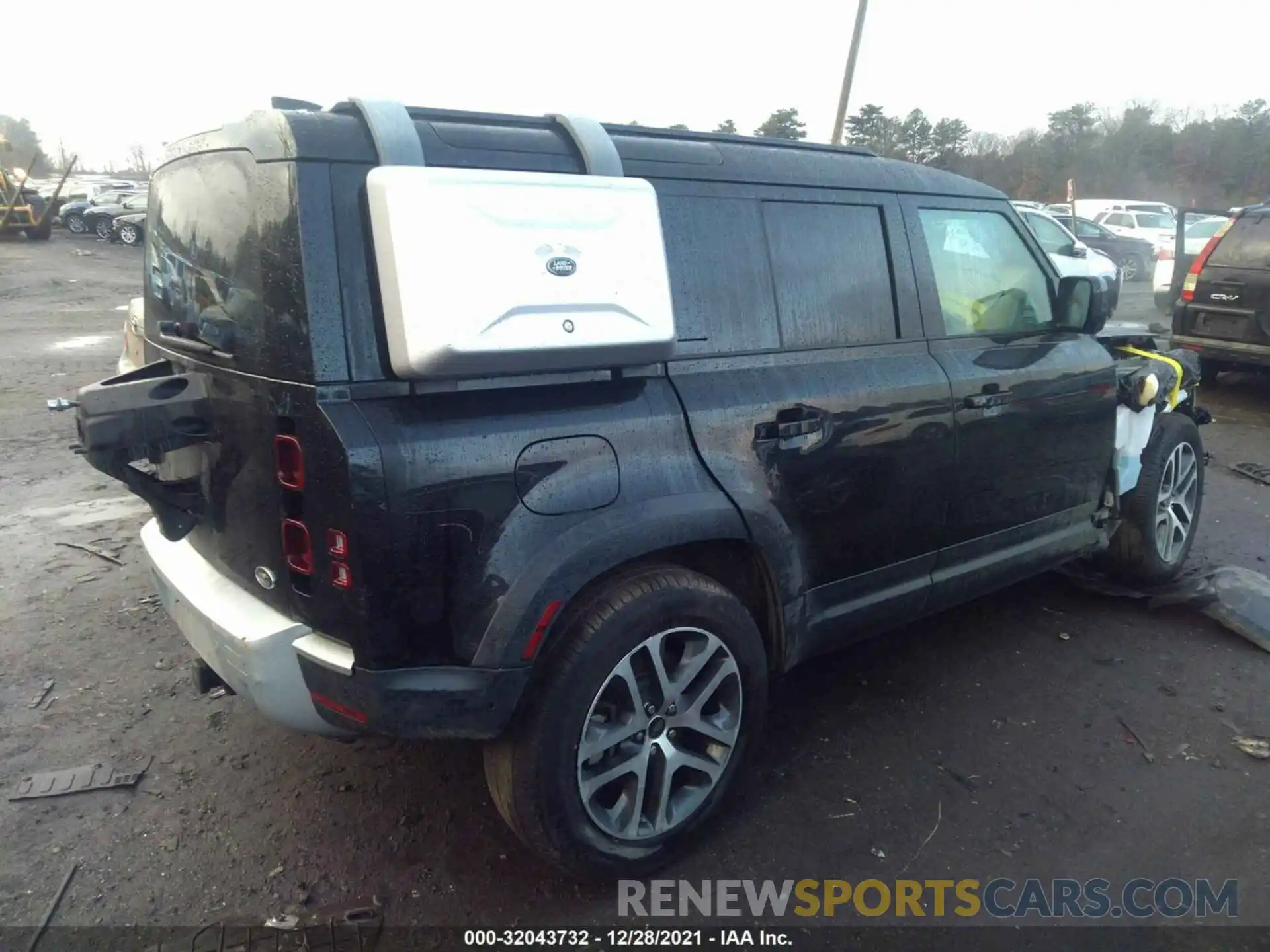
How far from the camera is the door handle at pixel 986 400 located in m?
3.34

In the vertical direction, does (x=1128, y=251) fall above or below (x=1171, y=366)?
above

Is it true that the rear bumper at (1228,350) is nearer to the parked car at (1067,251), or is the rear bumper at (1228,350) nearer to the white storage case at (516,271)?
the parked car at (1067,251)

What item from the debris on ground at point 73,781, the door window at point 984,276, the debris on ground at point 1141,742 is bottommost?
the debris on ground at point 1141,742

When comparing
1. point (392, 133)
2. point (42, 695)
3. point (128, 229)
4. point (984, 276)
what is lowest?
point (42, 695)

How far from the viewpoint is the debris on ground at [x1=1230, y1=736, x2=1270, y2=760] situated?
10.8ft

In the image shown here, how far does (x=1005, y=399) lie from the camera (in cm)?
347

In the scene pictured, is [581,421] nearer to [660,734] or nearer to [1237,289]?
[660,734]

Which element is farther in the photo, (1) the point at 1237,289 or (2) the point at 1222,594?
(1) the point at 1237,289

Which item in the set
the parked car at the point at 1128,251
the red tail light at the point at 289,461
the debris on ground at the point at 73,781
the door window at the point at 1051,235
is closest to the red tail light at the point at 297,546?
the red tail light at the point at 289,461

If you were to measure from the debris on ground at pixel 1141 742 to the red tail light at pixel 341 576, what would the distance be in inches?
115

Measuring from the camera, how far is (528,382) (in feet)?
7.50

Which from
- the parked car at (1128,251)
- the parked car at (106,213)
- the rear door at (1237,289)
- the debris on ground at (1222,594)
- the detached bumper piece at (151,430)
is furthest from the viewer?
the parked car at (106,213)

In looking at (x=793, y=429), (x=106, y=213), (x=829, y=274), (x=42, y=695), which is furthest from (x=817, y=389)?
(x=106, y=213)

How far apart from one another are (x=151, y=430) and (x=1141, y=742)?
3.57 meters
